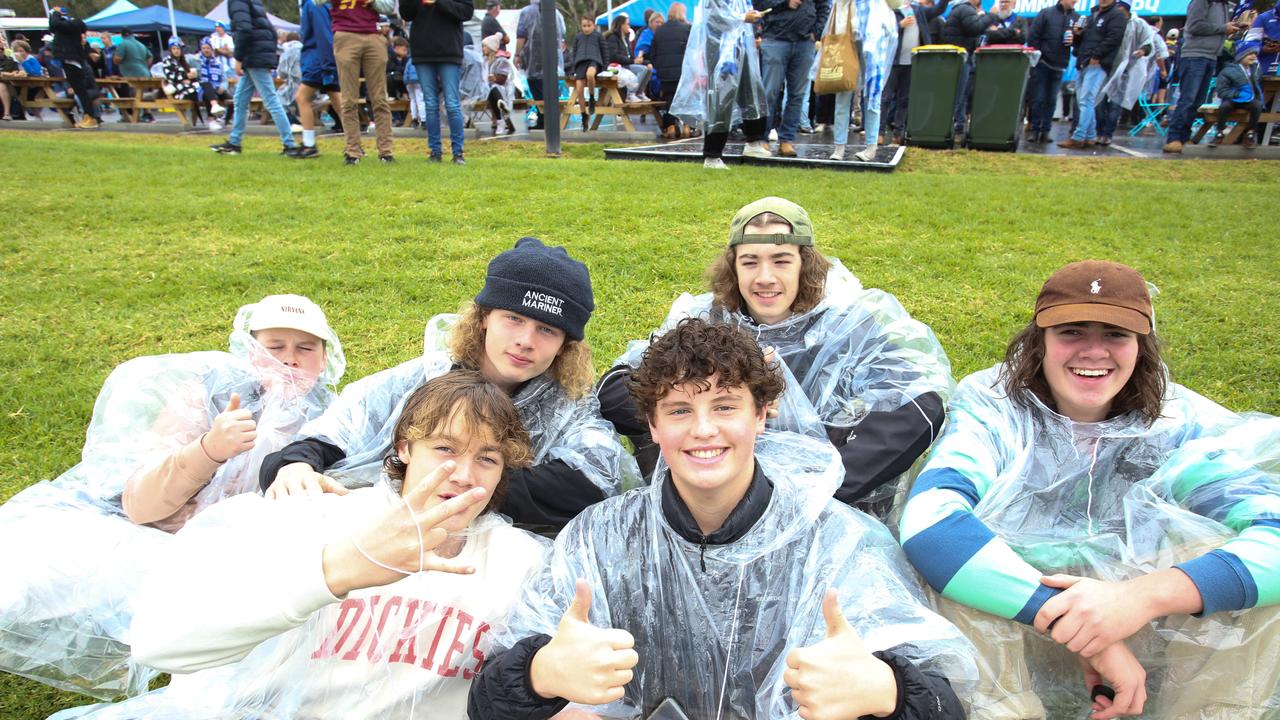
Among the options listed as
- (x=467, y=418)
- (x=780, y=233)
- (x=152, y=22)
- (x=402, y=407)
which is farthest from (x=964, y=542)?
(x=152, y=22)

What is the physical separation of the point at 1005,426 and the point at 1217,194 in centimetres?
665

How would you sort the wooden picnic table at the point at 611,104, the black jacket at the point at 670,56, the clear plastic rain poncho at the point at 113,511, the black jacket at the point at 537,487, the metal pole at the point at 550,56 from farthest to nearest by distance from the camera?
the black jacket at the point at 670,56, the wooden picnic table at the point at 611,104, the metal pole at the point at 550,56, the black jacket at the point at 537,487, the clear plastic rain poncho at the point at 113,511

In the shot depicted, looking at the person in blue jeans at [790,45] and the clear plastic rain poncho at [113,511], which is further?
the person in blue jeans at [790,45]

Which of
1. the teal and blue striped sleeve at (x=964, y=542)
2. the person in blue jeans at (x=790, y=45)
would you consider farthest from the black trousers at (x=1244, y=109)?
the teal and blue striped sleeve at (x=964, y=542)

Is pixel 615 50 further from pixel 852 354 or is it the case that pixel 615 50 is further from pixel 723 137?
pixel 852 354

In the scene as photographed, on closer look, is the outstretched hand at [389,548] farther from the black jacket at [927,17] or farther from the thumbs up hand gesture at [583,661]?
the black jacket at [927,17]

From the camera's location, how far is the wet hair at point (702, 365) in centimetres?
186

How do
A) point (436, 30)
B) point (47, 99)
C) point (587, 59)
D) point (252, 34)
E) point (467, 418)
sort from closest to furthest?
point (467, 418) → point (436, 30) → point (252, 34) → point (587, 59) → point (47, 99)

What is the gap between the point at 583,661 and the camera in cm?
154

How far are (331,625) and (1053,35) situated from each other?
10754 millimetres

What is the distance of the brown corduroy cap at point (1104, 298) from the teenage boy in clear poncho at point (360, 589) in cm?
151

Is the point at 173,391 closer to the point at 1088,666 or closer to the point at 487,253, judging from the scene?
the point at 1088,666

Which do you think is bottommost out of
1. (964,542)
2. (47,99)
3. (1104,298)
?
(964,542)

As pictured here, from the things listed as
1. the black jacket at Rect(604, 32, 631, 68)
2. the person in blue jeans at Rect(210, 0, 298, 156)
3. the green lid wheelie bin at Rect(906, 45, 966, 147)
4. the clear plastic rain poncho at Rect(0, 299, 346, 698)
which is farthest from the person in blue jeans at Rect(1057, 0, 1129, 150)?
the clear plastic rain poncho at Rect(0, 299, 346, 698)
